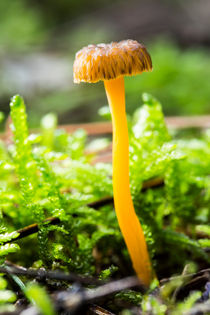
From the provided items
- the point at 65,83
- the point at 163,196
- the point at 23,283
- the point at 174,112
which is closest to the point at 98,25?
the point at 65,83

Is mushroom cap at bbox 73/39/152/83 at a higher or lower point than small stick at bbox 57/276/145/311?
higher

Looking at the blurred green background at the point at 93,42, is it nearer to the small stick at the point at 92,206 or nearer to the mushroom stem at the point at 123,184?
the small stick at the point at 92,206

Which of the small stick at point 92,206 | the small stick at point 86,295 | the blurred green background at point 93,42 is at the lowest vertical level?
the small stick at point 86,295

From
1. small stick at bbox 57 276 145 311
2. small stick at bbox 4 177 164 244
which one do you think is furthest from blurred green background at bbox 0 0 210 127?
small stick at bbox 57 276 145 311

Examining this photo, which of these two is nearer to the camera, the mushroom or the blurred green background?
the mushroom

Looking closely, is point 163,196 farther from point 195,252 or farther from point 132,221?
point 132,221

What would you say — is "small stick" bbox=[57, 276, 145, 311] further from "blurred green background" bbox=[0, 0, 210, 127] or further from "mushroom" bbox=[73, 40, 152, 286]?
"blurred green background" bbox=[0, 0, 210, 127]

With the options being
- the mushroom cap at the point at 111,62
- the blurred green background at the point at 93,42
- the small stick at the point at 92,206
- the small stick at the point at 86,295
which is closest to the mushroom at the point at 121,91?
the mushroom cap at the point at 111,62
